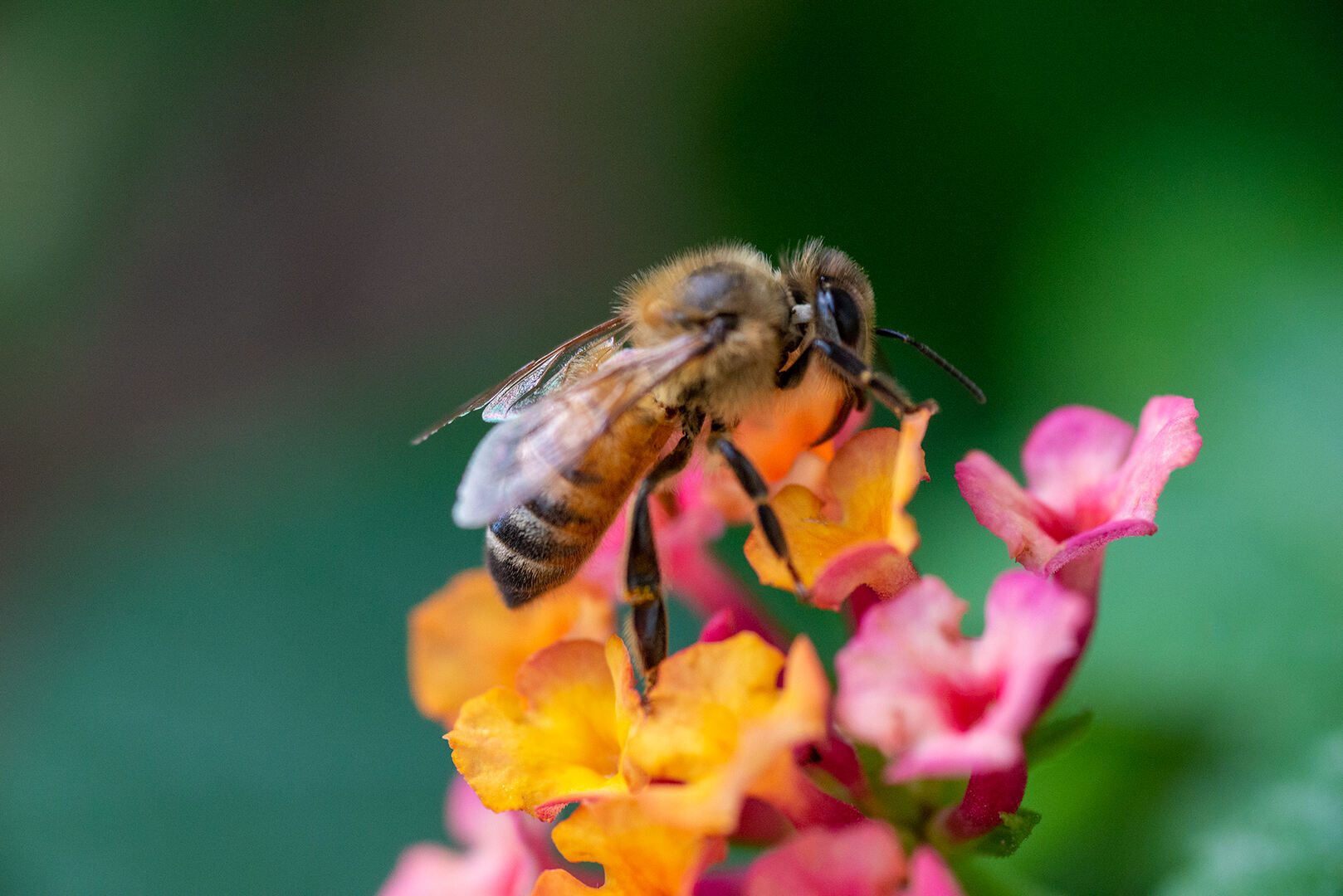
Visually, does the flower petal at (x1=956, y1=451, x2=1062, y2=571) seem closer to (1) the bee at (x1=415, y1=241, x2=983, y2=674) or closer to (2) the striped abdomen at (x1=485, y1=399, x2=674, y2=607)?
(1) the bee at (x1=415, y1=241, x2=983, y2=674)

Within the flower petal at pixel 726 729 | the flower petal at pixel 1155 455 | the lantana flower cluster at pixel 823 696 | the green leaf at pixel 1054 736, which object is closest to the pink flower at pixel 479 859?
the lantana flower cluster at pixel 823 696

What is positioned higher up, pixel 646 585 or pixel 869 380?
pixel 869 380

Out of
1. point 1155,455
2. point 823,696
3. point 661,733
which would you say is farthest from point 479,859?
point 1155,455

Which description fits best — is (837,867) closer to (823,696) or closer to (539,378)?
(823,696)

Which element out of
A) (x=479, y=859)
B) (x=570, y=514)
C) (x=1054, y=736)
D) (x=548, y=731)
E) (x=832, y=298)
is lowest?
(x=479, y=859)

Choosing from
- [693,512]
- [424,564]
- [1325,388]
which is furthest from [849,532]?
[424,564]

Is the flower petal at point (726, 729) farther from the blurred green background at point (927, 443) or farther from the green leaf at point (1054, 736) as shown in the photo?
the blurred green background at point (927, 443)

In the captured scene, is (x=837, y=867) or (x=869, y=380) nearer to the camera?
(x=837, y=867)
